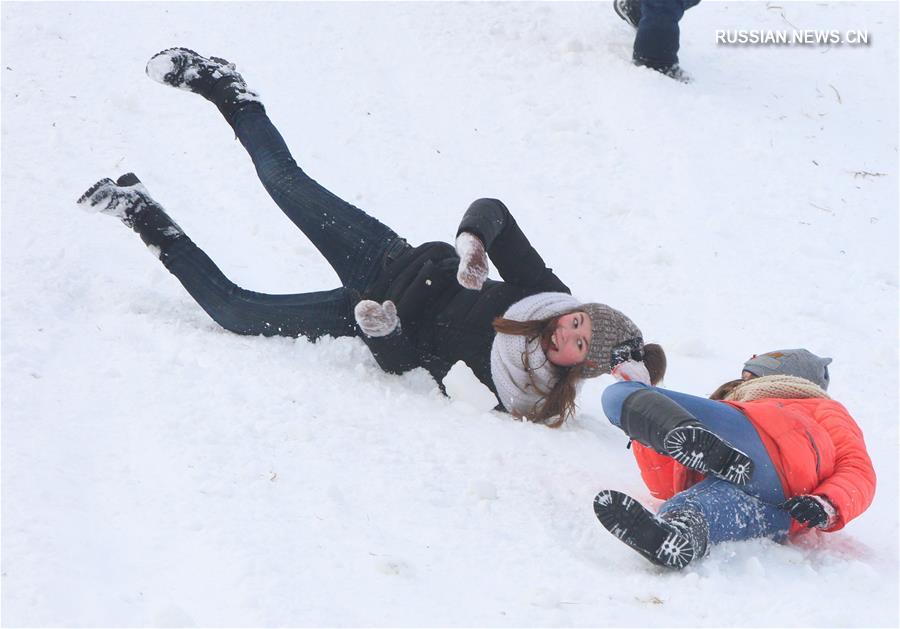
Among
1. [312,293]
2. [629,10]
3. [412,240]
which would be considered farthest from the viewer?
[629,10]

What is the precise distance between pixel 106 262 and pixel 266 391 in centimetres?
142

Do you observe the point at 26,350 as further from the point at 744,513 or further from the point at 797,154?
the point at 797,154

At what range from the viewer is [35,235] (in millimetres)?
4312

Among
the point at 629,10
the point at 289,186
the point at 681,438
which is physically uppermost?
the point at 629,10

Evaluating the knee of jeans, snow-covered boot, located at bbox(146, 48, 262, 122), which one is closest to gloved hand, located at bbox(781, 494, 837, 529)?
the knee of jeans

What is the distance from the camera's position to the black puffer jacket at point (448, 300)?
3.72m

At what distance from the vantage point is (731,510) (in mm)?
2824

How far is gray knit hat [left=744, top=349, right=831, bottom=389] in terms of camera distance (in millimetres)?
3623

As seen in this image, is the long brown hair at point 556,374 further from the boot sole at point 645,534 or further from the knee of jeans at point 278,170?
the knee of jeans at point 278,170

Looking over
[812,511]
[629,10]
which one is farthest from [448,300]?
[629,10]

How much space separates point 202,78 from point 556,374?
1.91 m

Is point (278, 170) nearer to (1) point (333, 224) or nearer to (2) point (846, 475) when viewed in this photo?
(1) point (333, 224)

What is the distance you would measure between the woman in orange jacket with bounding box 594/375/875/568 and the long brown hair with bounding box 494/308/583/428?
1.38 feet

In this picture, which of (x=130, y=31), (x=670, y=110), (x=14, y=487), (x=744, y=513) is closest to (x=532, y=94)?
(x=670, y=110)
